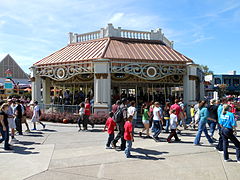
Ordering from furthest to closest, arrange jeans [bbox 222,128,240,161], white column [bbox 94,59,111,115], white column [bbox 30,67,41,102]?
white column [bbox 30,67,41,102] → white column [bbox 94,59,111,115] → jeans [bbox 222,128,240,161]

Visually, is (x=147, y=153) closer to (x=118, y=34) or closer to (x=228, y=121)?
(x=228, y=121)

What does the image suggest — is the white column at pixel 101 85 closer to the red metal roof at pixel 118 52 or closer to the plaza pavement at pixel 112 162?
the red metal roof at pixel 118 52

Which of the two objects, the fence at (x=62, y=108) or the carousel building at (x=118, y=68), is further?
the carousel building at (x=118, y=68)

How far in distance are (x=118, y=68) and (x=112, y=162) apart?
9.54m

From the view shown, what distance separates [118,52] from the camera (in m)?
16.0

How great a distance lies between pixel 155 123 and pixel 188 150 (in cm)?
209

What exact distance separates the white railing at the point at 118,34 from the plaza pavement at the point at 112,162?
12.3 m

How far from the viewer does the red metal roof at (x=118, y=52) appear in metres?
15.6

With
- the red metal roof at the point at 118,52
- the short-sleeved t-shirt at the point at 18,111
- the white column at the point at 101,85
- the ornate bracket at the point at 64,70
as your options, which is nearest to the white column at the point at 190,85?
the red metal roof at the point at 118,52

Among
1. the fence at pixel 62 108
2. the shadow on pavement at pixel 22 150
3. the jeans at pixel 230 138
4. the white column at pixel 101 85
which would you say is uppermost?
the white column at pixel 101 85

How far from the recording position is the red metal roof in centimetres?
1556

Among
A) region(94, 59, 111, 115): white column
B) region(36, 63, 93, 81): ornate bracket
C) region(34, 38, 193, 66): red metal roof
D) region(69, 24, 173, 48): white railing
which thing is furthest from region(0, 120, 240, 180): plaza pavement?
region(69, 24, 173, 48): white railing

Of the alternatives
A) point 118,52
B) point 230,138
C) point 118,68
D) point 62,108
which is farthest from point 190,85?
point 230,138

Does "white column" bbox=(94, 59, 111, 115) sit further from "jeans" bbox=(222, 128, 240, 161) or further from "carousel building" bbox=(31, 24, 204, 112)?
"jeans" bbox=(222, 128, 240, 161)
